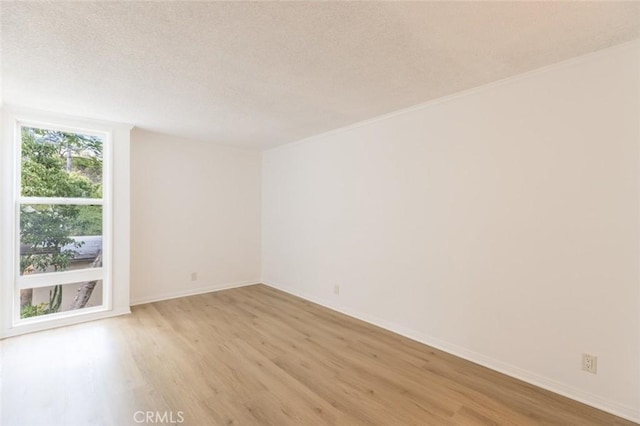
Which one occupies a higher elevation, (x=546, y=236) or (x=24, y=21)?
(x=24, y=21)

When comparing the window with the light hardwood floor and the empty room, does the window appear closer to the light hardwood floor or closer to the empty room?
the empty room

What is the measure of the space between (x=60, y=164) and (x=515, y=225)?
4.97 m

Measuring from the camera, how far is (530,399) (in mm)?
2107

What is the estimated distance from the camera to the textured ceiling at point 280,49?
63.7 inches

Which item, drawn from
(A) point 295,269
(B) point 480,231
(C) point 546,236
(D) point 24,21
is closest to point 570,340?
(C) point 546,236

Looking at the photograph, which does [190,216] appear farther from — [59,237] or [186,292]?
[59,237]

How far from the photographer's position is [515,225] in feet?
7.98

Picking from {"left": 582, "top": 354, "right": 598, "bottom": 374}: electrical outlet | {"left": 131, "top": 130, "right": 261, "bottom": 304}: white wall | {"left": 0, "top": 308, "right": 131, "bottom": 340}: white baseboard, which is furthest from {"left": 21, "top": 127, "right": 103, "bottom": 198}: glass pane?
{"left": 582, "top": 354, "right": 598, "bottom": 374}: electrical outlet

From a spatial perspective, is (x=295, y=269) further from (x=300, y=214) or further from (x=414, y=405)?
(x=414, y=405)

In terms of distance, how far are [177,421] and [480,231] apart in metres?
2.75

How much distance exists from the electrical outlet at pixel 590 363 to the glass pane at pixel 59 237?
5019mm

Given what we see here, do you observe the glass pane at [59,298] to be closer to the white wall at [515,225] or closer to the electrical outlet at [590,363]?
the white wall at [515,225]

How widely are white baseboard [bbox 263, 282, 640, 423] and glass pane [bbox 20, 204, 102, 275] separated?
3.40m

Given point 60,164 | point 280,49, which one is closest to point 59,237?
point 60,164
